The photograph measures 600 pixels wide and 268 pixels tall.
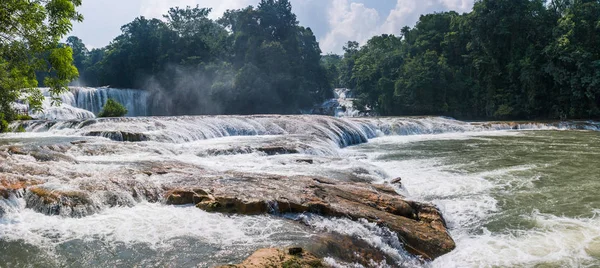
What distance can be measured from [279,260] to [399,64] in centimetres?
4177

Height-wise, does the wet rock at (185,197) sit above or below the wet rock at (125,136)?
below

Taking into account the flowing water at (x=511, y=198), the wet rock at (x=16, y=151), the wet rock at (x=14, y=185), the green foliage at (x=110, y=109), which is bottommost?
the flowing water at (x=511, y=198)

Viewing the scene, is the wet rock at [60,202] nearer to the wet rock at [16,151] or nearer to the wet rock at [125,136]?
the wet rock at [16,151]

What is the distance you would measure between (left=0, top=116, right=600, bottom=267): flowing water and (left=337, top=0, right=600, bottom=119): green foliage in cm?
1897

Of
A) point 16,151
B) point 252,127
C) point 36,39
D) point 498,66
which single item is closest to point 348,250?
point 36,39

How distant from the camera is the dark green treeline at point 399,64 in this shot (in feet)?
97.5

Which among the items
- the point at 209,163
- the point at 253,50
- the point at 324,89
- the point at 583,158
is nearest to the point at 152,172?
the point at 209,163

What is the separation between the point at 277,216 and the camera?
563 centimetres

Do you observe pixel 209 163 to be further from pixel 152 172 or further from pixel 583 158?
pixel 583 158

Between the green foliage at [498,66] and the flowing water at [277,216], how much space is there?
1897 centimetres

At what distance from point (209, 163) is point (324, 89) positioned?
142 feet

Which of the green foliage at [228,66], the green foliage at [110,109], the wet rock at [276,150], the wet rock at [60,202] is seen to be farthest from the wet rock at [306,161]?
the green foliage at [228,66]

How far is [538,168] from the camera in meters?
11.3

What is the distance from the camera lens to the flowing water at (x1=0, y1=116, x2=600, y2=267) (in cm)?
459
